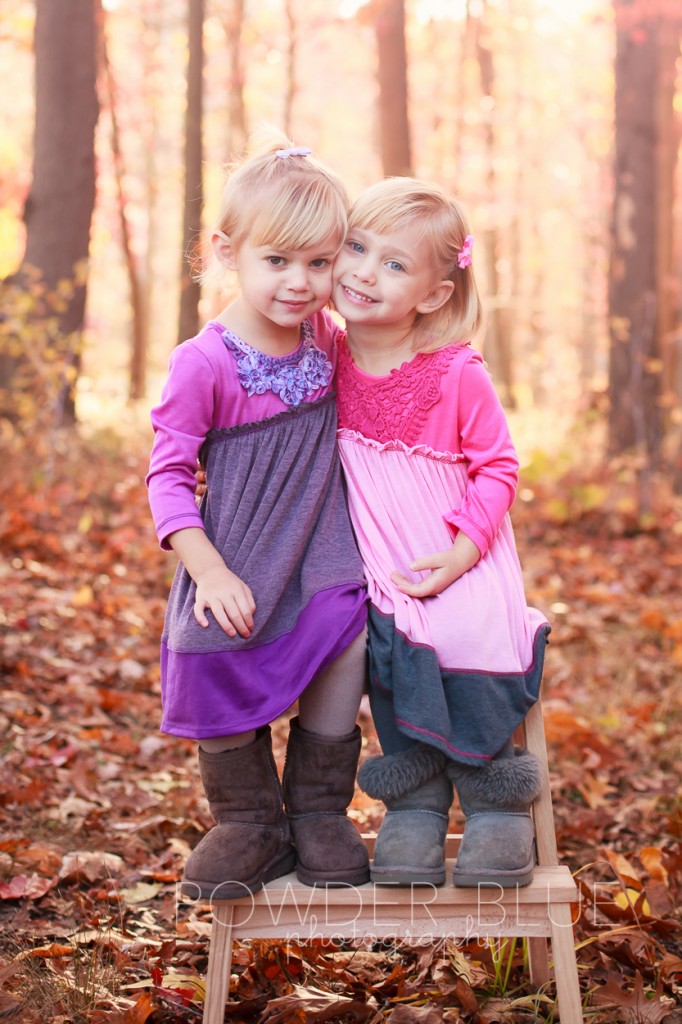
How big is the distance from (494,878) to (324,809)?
379 millimetres

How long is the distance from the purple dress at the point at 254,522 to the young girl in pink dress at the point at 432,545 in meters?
0.10

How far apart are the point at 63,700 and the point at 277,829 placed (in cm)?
226

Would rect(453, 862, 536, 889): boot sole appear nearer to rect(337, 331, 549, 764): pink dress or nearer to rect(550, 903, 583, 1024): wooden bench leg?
rect(550, 903, 583, 1024): wooden bench leg

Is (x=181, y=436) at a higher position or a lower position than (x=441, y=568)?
higher

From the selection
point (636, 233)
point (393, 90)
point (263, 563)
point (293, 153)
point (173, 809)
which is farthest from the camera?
point (393, 90)

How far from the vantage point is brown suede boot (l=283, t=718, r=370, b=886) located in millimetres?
2131

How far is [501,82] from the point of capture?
2245 centimetres

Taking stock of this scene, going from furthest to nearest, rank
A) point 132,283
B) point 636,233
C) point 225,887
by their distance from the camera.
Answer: point 132,283 < point 636,233 < point 225,887

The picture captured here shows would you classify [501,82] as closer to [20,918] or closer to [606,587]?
[606,587]

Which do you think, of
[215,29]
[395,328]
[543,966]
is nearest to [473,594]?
[395,328]

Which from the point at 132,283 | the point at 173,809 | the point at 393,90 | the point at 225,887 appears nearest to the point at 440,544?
the point at 225,887

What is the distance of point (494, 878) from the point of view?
2.07 metres

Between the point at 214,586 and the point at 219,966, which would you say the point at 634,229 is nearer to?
the point at 214,586

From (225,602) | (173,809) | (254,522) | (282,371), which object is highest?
(282,371)
